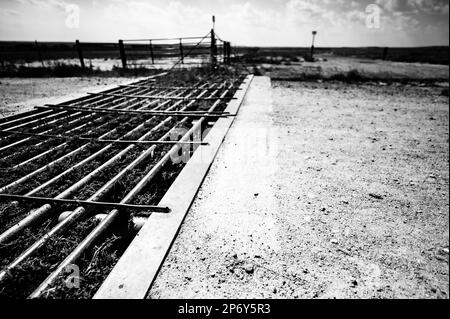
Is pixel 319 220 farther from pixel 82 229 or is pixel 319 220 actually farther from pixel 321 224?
pixel 82 229

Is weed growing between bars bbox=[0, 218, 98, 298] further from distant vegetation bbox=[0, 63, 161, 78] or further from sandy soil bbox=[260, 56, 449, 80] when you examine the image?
sandy soil bbox=[260, 56, 449, 80]

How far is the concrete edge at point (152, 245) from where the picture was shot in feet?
5.11

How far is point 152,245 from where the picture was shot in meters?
1.89

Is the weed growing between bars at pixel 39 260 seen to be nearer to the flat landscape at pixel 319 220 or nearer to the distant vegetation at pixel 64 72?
the flat landscape at pixel 319 220

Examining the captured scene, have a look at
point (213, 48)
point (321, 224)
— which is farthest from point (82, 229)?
point (213, 48)

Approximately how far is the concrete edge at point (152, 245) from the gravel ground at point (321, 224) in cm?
7

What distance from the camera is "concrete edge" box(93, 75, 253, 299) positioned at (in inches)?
61.3

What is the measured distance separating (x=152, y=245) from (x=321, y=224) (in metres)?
1.40

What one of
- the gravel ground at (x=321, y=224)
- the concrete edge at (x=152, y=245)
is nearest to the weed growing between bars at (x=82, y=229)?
the concrete edge at (x=152, y=245)

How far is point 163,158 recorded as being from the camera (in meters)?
3.29

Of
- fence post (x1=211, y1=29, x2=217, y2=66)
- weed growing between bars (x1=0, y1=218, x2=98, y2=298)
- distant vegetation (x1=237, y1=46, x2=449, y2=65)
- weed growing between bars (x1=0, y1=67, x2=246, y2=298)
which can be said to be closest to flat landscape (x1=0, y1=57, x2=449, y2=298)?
weed growing between bars (x1=0, y1=67, x2=246, y2=298)

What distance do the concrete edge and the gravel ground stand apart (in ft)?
0.23
